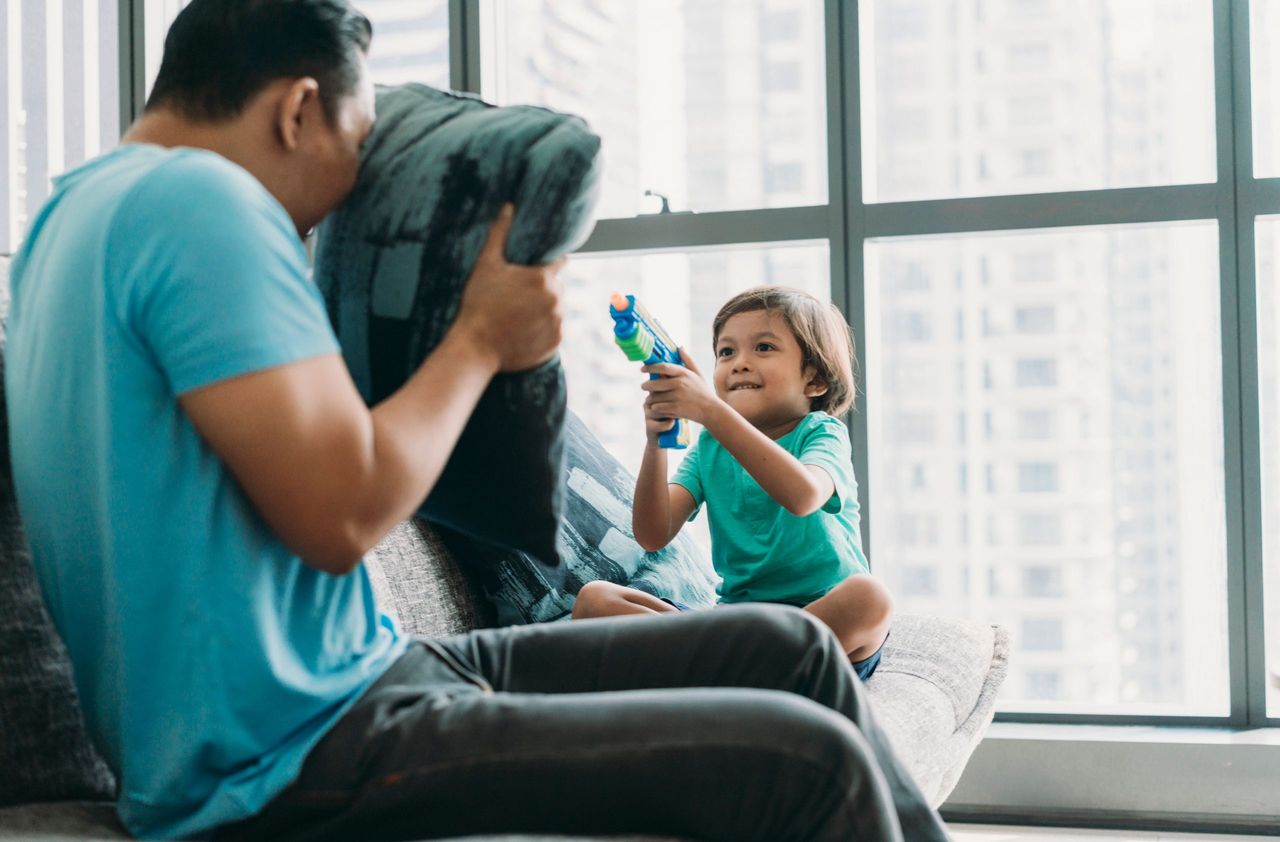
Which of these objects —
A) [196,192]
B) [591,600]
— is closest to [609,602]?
[591,600]

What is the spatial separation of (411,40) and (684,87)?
27.3 inches

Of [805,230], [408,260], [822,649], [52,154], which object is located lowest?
[822,649]

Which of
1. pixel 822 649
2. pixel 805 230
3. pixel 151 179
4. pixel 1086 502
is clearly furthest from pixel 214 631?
pixel 1086 502

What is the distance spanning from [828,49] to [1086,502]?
3.78 feet

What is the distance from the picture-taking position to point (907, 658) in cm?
198

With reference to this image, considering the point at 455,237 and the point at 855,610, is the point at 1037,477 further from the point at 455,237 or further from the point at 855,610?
the point at 455,237

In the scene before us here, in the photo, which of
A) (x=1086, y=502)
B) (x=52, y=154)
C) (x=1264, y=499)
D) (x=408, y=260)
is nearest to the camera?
(x=408, y=260)

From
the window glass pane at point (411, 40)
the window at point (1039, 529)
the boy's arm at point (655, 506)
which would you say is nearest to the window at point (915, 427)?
the window at point (1039, 529)

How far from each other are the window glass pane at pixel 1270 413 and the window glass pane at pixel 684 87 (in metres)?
0.93

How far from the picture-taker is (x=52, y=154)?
334 centimetres

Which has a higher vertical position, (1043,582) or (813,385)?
(813,385)

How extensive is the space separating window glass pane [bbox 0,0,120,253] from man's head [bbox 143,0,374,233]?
2.55 m

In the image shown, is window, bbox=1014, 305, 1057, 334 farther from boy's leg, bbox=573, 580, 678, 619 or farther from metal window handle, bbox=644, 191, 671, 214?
boy's leg, bbox=573, 580, 678, 619

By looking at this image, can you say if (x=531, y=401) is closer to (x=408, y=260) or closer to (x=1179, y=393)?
(x=408, y=260)
